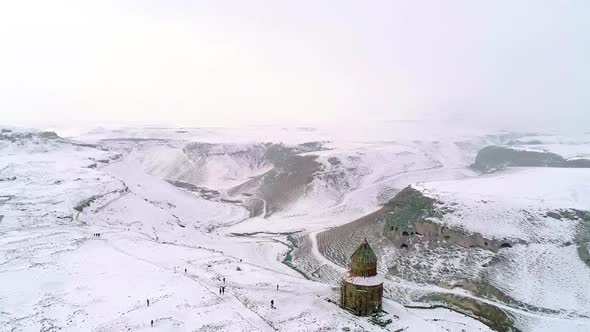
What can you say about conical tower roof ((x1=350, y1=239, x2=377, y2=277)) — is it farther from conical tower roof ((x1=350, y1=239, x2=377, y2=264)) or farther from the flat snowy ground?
the flat snowy ground

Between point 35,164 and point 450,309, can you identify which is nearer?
point 450,309

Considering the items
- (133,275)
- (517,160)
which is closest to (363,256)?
(133,275)

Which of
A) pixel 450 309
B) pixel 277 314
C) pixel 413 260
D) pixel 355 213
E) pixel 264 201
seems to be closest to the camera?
pixel 277 314

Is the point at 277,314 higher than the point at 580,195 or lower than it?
lower

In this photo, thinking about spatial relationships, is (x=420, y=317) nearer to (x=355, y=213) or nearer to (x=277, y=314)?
(x=277, y=314)

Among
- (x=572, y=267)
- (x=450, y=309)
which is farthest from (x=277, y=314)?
(x=572, y=267)

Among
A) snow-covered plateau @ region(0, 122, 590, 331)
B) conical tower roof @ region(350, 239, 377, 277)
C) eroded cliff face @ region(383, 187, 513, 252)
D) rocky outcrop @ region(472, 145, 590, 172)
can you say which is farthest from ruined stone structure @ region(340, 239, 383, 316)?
rocky outcrop @ region(472, 145, 590, 172)
